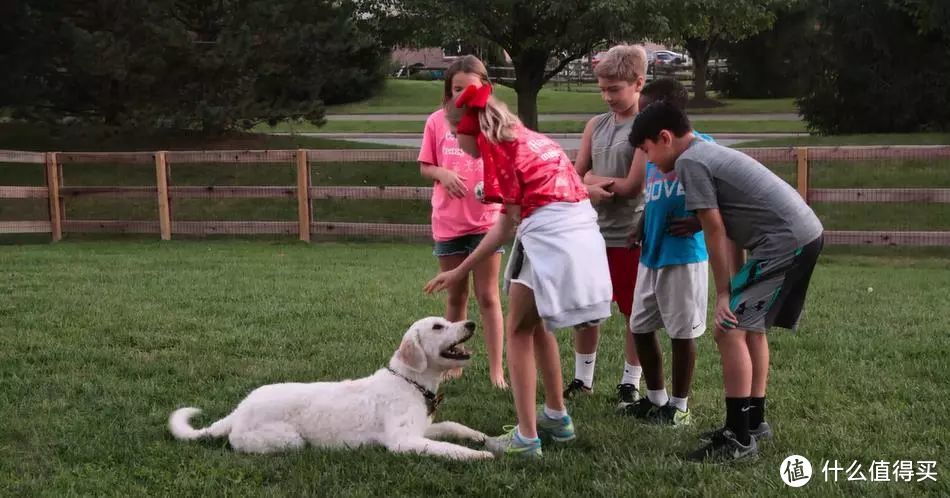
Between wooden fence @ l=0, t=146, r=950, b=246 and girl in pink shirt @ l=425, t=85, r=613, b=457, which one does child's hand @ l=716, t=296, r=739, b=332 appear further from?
wooden fence @ l=0, t=146, r=950, b=246

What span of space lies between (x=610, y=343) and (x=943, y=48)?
1675cm

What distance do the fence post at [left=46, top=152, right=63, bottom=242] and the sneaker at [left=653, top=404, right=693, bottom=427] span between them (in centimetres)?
1158

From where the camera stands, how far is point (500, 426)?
15.0 feet

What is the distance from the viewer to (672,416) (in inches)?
178

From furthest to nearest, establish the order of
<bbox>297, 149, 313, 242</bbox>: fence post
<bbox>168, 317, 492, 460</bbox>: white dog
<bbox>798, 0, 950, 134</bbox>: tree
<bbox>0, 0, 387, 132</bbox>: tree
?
<bbox>798, 0, 950, 134</bbox>: tree → <bbox>0, 0, 387, 132</bbox>: tree → <bbox>297, 149, 313, 242</bbox>: fence post → <bbox>168, 317, 492, 460</bbox>: white dog

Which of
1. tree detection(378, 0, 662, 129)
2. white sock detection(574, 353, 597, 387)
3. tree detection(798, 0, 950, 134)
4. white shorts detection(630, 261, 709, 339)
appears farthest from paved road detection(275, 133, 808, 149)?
white shorts detection(630, 261, 709, 339)

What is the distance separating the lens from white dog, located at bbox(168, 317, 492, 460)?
4086mm

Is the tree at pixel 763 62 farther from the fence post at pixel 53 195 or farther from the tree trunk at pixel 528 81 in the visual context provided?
the fence post at pixel 53 195

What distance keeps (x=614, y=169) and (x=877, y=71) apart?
17776 mm

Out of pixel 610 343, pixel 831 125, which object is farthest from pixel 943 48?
pixel 610 343

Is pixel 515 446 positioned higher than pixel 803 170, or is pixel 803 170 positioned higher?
pixel 803 170

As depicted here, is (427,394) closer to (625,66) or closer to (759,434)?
(759,434)

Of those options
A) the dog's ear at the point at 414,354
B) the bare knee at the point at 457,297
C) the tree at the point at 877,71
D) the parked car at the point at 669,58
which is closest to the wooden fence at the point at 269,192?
the bare knee at the point at 457,297

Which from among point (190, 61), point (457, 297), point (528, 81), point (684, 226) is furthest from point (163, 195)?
point (684, 226)
